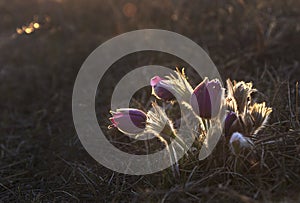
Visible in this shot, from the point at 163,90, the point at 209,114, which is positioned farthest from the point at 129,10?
the point at 209,114

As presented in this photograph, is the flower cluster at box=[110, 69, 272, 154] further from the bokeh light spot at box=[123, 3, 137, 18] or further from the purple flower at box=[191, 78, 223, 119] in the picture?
the bokeh light spot at box=[123, 3, 137, 18]

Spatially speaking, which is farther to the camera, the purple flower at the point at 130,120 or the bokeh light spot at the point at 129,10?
the bokeh light spot at the point at 129,10

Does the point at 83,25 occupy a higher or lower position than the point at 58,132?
higher

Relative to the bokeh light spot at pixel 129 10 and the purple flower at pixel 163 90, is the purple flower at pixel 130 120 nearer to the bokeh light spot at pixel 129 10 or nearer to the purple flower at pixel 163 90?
the purple flower at pixel 163 90

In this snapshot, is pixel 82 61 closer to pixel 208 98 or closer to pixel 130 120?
pixel 130 120

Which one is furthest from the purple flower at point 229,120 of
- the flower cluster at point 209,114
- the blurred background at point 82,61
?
the blurred background at point 82,61

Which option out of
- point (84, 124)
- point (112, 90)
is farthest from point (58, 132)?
point (112, 90)

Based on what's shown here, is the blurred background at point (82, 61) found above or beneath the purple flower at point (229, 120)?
beneath

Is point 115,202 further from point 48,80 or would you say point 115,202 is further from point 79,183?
point 48,80
